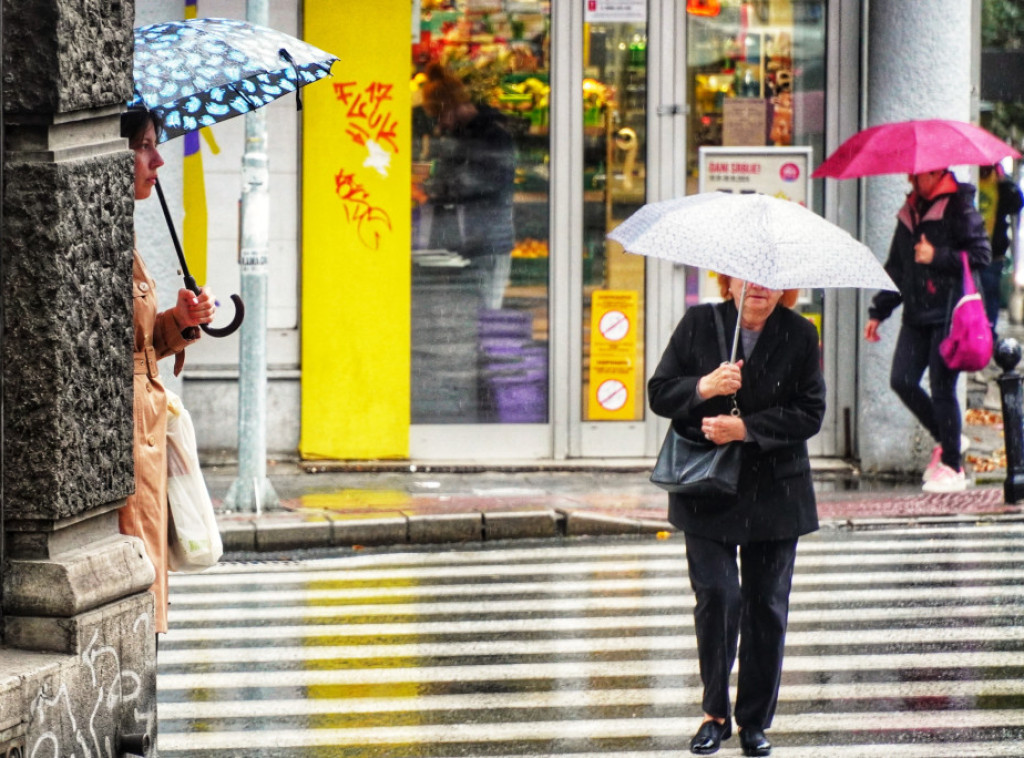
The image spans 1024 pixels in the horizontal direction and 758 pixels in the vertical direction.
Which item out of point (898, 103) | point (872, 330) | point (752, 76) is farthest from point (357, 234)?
point (898, 103)

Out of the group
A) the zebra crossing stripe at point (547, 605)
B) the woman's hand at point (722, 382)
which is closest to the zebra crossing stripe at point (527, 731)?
the woman's hand at point (722, 382)

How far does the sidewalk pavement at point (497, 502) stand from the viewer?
11188mm

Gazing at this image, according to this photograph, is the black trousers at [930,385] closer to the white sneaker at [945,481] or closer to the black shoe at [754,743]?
the white sneaker at [945,481]

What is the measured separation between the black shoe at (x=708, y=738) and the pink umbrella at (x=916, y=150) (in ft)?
17.7

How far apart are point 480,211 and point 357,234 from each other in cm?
89

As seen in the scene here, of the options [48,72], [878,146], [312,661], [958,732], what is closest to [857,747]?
[958,732]

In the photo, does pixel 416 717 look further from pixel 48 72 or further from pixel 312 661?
pixel 48 72

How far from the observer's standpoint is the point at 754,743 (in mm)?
6812

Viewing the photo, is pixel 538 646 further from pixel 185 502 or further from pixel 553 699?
pixel 185 502

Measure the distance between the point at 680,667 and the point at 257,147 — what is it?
476 centimetres

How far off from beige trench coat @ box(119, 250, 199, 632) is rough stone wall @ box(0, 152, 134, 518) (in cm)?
75

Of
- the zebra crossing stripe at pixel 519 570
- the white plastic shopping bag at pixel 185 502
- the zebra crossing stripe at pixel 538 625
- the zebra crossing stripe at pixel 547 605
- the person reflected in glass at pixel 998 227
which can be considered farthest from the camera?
the person reflected in glass at pixel 998 227

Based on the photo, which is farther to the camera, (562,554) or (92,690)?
(562,554)

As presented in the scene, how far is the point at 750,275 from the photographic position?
638 cm
